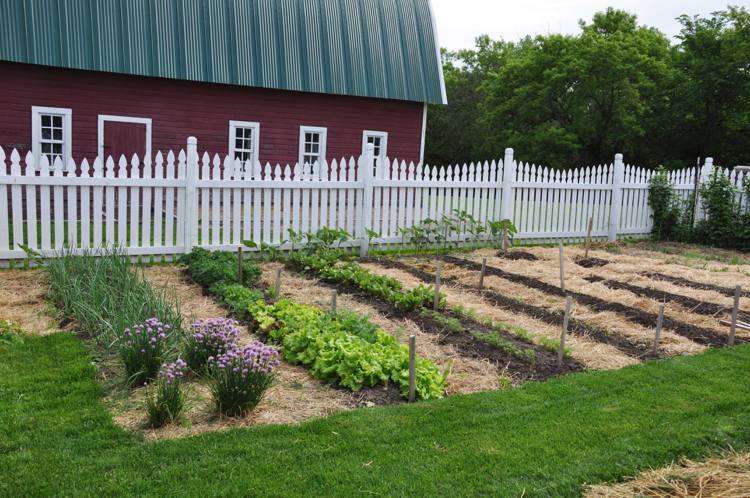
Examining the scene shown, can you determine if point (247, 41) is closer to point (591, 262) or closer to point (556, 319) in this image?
point (591, 262)

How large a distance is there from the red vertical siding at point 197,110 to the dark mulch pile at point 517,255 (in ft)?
28.8

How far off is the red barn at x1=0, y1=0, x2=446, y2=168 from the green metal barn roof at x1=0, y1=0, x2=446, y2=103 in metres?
0.03

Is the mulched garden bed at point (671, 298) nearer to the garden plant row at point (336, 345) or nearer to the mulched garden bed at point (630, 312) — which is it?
the mulched garden bed at point (630, 312)

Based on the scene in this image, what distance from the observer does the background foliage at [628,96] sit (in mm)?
24875

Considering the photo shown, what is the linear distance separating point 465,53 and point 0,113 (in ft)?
122

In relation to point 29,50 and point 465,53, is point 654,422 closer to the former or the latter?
point 29,50

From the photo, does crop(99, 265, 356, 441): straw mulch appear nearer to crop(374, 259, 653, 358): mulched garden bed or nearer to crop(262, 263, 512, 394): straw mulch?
crop(262, 263, 512, 394): straw mulch

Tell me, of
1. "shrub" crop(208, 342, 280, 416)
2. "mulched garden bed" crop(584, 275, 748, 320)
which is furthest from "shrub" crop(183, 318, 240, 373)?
"mulched garden bed" crop(584, 275, 748, 320)

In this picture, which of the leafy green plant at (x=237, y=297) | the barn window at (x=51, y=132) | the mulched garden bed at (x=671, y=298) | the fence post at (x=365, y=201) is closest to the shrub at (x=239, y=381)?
the leafy green plant at (x=237, y=297)

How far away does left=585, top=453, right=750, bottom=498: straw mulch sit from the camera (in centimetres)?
340

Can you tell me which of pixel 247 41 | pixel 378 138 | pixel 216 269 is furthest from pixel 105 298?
pixel 378 138

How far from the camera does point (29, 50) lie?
572 inches

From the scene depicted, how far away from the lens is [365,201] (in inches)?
416

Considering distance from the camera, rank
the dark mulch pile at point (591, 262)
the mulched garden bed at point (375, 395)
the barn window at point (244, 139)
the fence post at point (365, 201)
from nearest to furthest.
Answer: the mulched garden bed at point (375, 395) → the dark mulch pile at point (591, 262) → the fence post at point (365, 201) → the barn window at point (244, 139)
